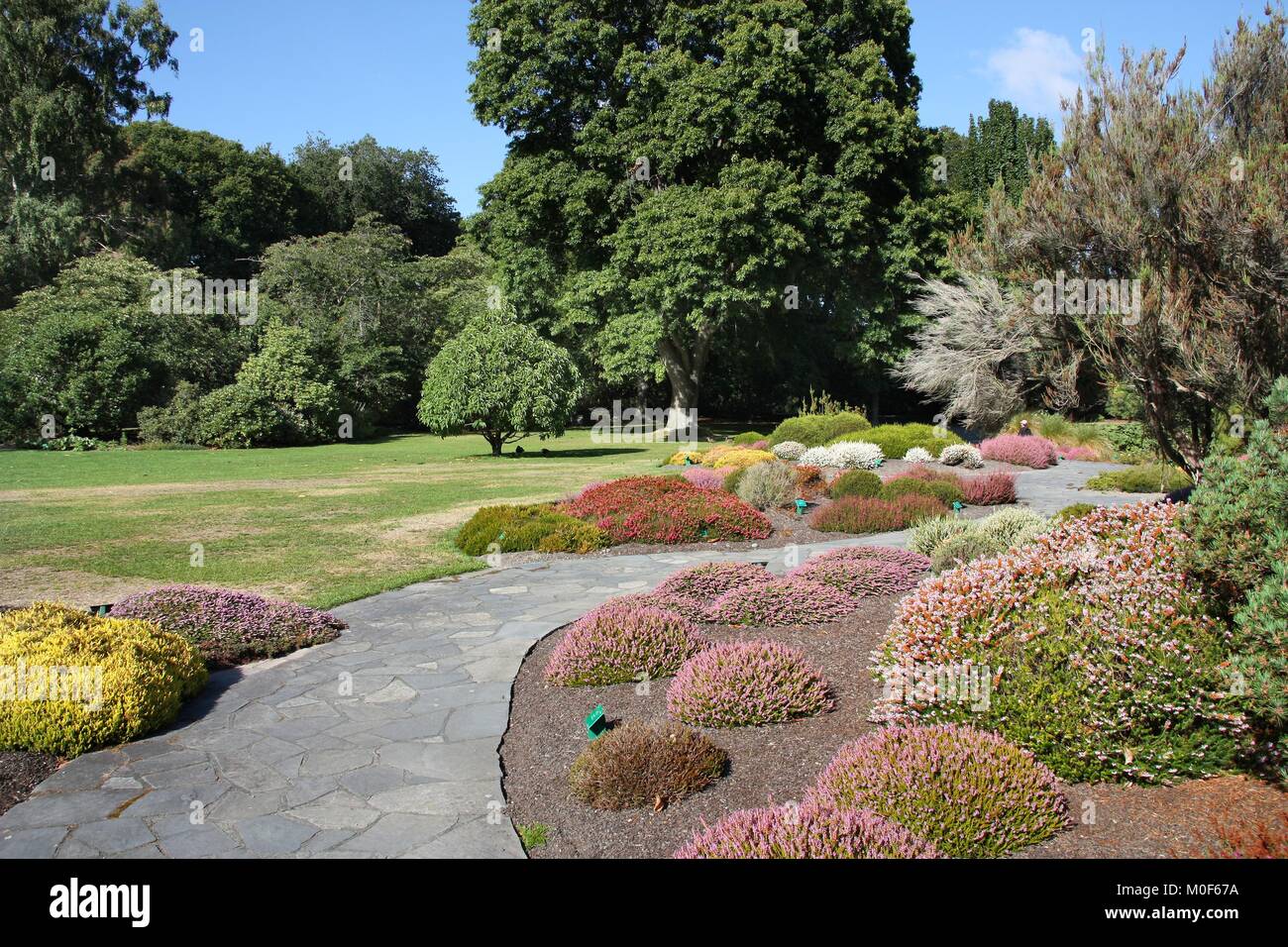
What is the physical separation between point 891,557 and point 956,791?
4631 millimetres

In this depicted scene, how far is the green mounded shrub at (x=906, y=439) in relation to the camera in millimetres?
19953

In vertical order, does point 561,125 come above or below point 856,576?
above

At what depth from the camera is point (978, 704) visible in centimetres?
457

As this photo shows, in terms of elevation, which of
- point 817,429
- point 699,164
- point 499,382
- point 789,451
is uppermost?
point 699,164

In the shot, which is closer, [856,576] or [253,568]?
[856,576]

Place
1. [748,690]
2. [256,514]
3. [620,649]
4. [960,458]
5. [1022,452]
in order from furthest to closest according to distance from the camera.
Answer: [1022,452] → [960,458] → [256,514] → [620,649] → [748,690]

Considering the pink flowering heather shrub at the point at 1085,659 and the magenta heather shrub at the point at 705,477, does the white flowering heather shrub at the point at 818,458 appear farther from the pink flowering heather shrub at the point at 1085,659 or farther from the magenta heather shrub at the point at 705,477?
the pink flowering heather shrub at the point at 1085,659

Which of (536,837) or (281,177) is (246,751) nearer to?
(536,837)

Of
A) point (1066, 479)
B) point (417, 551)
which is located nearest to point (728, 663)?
point (417, 551)

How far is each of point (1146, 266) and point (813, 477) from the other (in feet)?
26.6

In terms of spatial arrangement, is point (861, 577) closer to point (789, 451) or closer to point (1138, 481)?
point (1138, 481)

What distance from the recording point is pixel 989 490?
45.6ft

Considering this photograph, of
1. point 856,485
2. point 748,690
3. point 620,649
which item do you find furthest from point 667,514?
point 748,690

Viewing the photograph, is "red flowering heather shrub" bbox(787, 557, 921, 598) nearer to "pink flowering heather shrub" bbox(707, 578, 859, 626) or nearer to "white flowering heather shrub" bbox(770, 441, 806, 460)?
"pink flowering heather shrub" bbox(707, 578, 859, 626)
